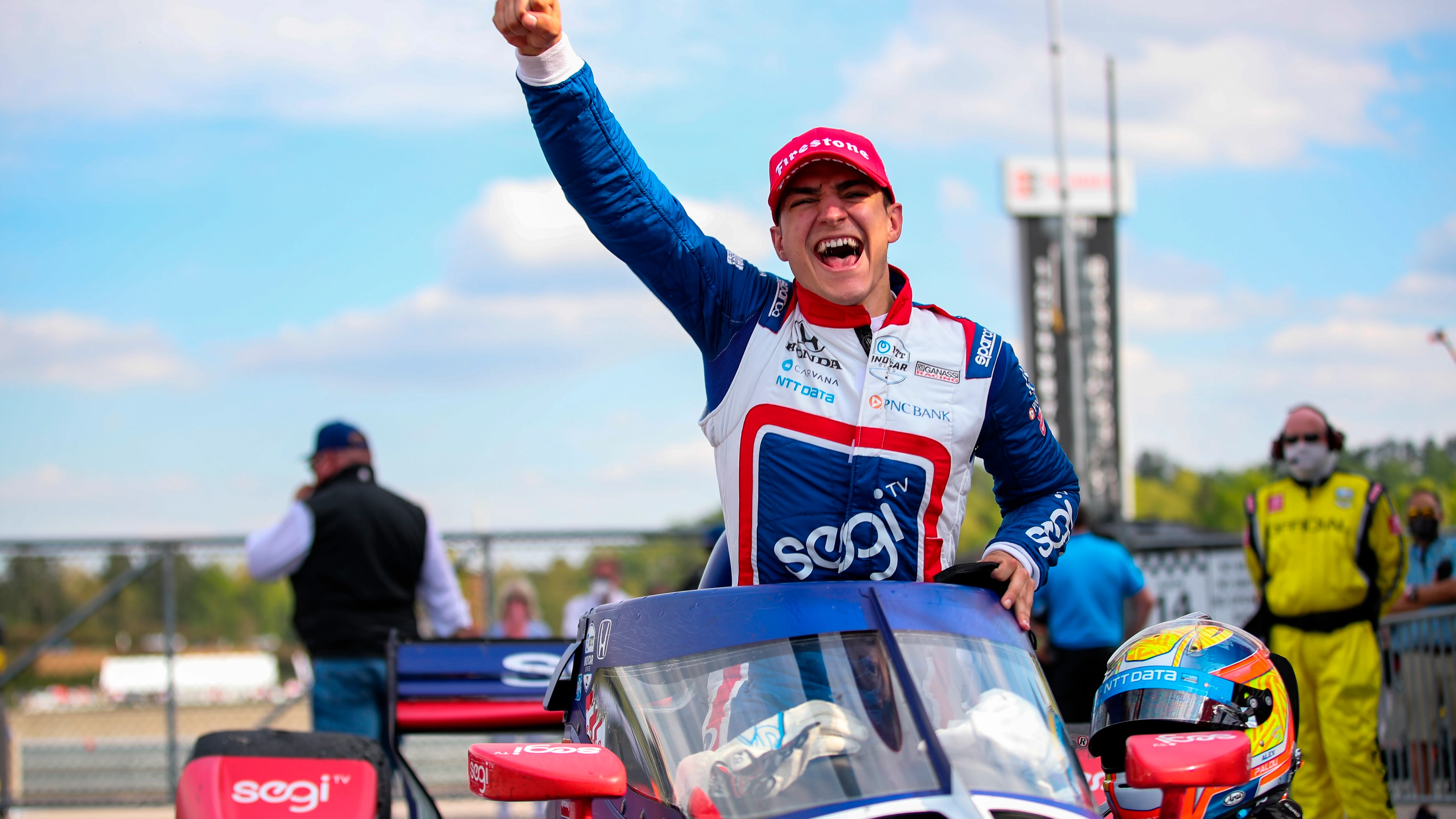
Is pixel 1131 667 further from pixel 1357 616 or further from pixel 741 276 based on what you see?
pixel 1357 616

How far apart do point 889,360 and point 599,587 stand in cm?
686

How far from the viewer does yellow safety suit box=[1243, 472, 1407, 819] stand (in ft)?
22.0

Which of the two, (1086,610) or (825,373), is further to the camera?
(1086,610)

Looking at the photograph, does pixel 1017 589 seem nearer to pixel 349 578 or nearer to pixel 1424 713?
pixel 349 578

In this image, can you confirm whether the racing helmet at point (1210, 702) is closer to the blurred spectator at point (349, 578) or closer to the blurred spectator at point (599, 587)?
the blurred spectator at point (349, 578)

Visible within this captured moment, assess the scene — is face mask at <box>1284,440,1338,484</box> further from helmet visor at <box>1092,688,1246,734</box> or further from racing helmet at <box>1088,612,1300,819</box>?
helmet visor at <box>1092,688,1246,734</box>

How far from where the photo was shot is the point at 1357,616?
6.92 metres

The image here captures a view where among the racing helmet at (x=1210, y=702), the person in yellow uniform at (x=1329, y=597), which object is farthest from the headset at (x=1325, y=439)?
the racing helmet at (x=1210, y=702)

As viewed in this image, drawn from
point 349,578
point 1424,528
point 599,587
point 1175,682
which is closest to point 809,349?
point 1175,682

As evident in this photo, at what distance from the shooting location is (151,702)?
9062 millimetres

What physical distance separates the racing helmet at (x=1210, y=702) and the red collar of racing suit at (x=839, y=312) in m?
1.19

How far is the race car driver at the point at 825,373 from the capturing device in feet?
9.75

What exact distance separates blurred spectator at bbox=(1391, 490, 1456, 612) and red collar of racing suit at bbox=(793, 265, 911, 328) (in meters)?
6.93

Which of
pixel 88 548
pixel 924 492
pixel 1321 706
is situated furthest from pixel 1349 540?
pixel 88 548
